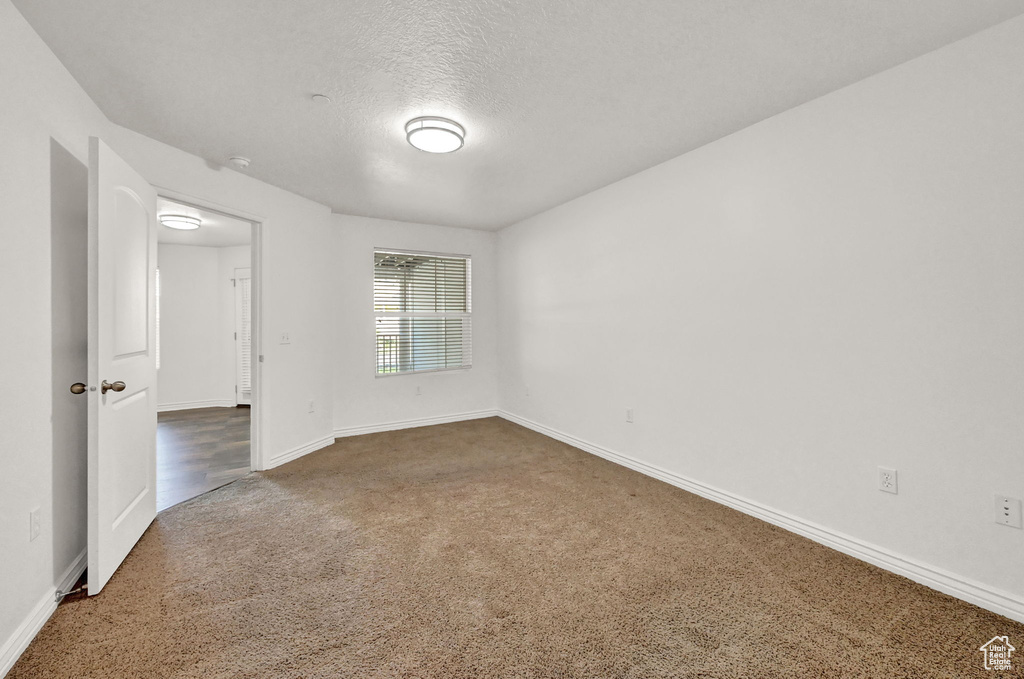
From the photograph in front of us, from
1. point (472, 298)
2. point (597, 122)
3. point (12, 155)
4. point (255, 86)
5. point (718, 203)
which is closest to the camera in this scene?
point (12, 155)

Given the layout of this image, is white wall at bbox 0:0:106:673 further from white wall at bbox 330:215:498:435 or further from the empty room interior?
white wall at bbox 330:215:498:435

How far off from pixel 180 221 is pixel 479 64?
4.74m

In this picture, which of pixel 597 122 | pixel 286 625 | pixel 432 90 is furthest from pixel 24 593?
pixel 597 122

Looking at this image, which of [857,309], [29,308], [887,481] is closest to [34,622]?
[29,308]

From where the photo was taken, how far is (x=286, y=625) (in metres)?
A: 1.72

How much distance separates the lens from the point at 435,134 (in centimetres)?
260

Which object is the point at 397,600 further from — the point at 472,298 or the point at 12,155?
the point at 472,298

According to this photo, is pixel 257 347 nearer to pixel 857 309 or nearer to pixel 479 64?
pixel 479 64

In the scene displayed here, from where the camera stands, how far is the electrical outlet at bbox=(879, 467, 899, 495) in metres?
2.09

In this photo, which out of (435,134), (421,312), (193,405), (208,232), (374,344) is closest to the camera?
(435,134)

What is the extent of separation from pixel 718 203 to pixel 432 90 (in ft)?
6.28

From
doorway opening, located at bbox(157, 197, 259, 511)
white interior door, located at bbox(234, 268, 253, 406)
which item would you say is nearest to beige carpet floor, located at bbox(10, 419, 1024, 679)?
doorway opening, located at bbox(157, 197, 259, 511)

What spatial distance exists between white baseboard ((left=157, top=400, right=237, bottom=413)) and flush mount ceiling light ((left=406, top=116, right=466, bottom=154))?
567 centimetres

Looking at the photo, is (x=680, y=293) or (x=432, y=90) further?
(x=680, y=293)
